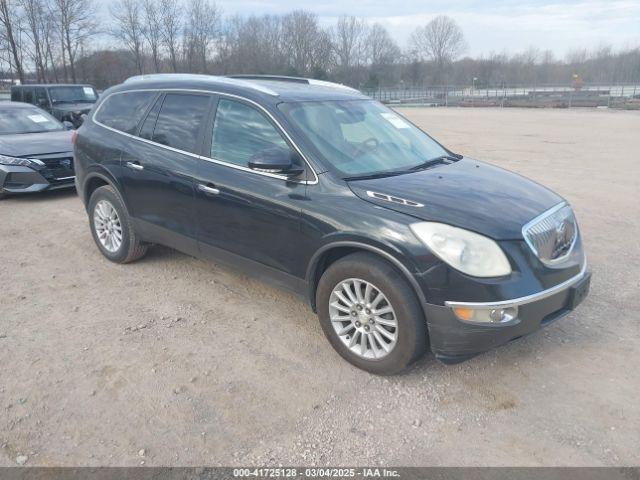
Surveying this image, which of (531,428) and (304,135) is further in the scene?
(304,135)

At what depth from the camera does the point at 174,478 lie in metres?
2.58

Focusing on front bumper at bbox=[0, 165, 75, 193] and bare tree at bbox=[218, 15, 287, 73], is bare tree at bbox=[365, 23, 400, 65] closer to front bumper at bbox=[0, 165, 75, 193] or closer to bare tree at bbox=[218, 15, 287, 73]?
bare tree at bbox=[218, 15, 287, 73]

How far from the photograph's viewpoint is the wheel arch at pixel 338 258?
3.11m

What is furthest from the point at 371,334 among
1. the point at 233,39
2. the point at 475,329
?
the point at 233,39

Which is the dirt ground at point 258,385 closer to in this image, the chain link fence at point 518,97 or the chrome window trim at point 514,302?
the chrome window trim at point 514,302

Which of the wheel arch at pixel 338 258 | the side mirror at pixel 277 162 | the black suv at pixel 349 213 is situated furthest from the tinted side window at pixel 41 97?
the wheel arch at pixel 338 258

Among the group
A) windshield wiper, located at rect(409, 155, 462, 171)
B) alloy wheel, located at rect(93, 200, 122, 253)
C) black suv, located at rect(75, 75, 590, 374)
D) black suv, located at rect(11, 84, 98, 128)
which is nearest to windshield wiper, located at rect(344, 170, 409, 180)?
black suv, located at rect(75, 75, 590, 374)

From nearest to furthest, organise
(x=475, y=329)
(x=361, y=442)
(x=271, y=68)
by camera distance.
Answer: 1. (x=361, y=442)
2. (x=475, y=329)
3. (x=271, y=68)

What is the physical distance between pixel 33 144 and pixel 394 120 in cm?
649

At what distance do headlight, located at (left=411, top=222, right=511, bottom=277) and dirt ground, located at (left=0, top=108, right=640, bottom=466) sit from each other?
83cm

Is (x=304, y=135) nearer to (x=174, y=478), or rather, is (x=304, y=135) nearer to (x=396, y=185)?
(x=396, y=185)

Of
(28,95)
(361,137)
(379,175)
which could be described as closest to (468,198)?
(379,175)

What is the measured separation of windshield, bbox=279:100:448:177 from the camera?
376 cm

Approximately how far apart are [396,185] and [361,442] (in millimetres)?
1646
